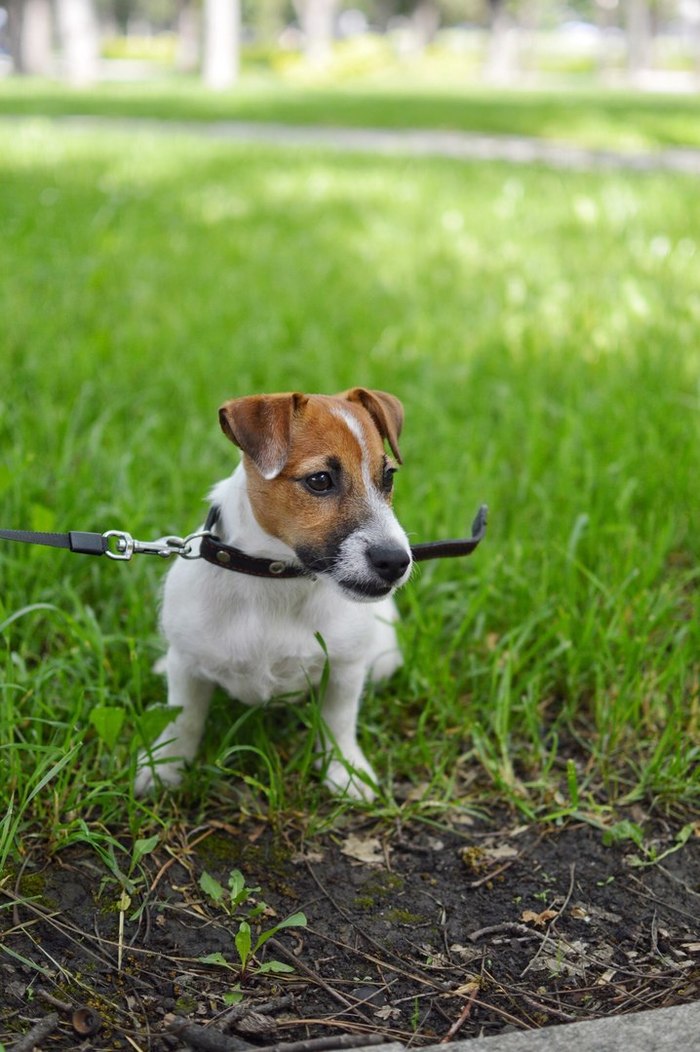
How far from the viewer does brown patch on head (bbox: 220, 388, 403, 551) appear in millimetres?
2393

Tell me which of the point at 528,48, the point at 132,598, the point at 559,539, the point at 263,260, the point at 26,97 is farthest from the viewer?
the point at 528,48

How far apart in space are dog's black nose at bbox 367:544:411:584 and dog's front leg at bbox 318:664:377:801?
1.53 ft

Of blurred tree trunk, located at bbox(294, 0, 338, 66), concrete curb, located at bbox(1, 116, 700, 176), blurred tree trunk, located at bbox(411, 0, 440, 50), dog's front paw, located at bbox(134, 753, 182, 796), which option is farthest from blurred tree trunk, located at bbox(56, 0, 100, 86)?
blurred tree trunk, located at bbox(411, 0, 440, 50)

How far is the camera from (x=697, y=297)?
6625 mm

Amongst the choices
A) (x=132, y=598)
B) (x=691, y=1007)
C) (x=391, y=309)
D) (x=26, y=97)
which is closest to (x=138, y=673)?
(x=132, y=598)

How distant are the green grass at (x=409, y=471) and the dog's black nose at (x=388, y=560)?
2.05 feet

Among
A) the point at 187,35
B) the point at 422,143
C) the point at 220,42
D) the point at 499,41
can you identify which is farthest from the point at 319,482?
the point at 187,35

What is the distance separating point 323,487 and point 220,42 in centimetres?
2824

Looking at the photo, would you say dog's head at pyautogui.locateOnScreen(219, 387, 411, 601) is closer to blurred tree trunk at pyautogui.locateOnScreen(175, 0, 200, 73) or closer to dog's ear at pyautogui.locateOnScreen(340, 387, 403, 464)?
dog's ear at pyautogui.locateOnScreen(340, 387, 403, 464)

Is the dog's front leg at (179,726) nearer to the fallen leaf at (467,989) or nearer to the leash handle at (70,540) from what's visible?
the leash handle at (70,540)

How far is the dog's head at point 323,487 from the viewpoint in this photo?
2.36m

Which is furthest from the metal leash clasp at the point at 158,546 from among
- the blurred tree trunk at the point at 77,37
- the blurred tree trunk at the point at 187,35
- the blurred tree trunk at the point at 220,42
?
the blurred tree trunk at the point at 187,35

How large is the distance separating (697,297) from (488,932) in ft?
16.8

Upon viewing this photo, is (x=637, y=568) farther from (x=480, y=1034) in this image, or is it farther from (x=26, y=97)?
(x=26, y=97)
